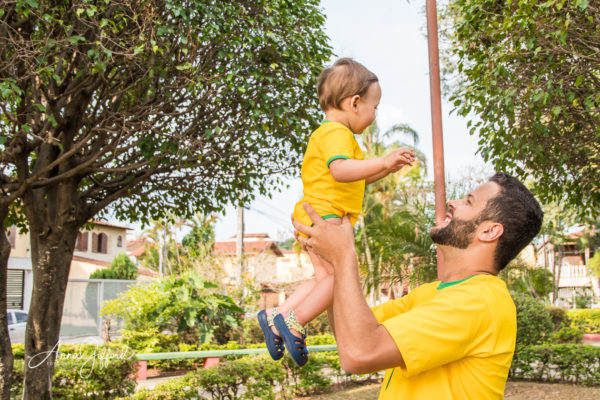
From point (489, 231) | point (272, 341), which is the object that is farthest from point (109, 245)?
point (489, 231)

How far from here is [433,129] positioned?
415 centimetres

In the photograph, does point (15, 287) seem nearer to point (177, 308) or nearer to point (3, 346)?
point (177, 308)

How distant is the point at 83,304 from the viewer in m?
23.5

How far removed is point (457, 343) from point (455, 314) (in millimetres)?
96

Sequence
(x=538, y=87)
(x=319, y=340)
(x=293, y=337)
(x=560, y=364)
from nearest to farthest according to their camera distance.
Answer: (x=293, y=337) < (x=538, y=87) < (x=560, y=364) < (x=319, y=340)

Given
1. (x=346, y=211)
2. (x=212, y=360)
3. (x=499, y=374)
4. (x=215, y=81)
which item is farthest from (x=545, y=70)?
(x=212, y=360)

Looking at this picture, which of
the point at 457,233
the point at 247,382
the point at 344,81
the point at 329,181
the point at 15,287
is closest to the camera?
the point at 457,233

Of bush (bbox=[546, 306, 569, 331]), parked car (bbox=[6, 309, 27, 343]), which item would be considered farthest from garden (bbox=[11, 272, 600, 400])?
parked car (bbox=[6, 309, 27, 343])

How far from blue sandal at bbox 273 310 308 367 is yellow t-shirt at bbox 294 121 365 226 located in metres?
0.45

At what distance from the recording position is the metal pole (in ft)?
12.7

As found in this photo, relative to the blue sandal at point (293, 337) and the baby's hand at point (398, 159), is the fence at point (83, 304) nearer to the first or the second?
the blue sandal at point (293, 337)

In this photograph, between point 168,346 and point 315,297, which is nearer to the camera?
point 315,297

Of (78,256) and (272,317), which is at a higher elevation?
(78,256)

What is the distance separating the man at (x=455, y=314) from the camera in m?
1.77
